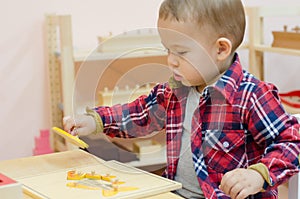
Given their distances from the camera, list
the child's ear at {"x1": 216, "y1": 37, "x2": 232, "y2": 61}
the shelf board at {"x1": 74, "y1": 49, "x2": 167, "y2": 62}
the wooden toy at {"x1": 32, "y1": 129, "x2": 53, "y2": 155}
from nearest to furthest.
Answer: the child's ear at {"x1": 216, "y1": 37, "x2": 232, "y2": 61}, the shelf board at {"x1": 74, "y1": 49, "x2": 167, "y2": 62}, the wooden toy at {"x1": 32, "y1": 129, "x2": 53, "y2": 155}

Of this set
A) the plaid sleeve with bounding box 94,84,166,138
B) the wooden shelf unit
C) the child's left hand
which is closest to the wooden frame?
the wooden shelf unit

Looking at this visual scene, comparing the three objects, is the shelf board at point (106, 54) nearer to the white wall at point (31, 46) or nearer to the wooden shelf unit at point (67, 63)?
the wooden shelf unit at point (67, 63)

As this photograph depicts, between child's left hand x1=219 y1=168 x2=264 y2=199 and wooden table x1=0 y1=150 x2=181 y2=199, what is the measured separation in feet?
0.90

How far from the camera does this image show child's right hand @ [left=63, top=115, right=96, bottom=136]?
0.96m

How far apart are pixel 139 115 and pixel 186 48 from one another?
0.21m

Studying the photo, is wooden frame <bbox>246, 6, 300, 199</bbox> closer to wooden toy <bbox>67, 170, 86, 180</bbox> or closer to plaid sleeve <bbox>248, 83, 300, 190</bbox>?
plaid sleeve <bbox>248, 83, 300, 190</bbox>

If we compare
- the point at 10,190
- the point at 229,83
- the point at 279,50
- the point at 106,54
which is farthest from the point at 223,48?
the point at 279,50

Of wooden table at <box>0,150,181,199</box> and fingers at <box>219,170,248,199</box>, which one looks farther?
wooden table at <box>0,150,181,199</box>

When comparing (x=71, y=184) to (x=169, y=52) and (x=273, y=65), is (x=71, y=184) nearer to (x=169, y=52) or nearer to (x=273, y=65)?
(x=169, y=52)

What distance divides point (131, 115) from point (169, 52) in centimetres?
19

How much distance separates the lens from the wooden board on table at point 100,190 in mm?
779

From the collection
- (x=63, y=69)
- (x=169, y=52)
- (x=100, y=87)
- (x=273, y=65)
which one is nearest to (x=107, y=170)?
(x=169, y=52)

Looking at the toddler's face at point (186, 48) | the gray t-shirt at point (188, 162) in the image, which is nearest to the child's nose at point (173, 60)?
the toddler's face at point (186, 48)

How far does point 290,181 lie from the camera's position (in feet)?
2.98
